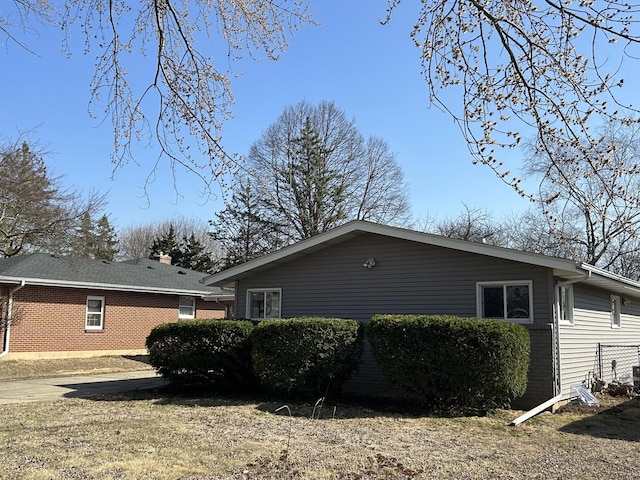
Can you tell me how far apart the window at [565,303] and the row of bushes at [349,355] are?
1629 millimetres

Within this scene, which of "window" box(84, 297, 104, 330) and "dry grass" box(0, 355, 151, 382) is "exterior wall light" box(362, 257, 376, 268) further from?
"window" box(84, 297, 104, 330)

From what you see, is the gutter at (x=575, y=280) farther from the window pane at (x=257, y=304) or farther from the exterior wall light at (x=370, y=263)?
the window pane at (x=257, y=304)

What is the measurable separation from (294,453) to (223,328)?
17.6ft

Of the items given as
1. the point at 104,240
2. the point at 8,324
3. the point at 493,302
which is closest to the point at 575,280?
the point at 493,302

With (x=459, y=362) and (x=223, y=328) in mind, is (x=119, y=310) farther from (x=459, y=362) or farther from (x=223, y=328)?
(x=459, y=362)

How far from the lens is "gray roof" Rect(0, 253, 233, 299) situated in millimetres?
18192

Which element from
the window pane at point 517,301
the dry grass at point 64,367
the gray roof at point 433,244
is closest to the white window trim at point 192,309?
the dry grass at point 64,367

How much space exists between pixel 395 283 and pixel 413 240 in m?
1.07

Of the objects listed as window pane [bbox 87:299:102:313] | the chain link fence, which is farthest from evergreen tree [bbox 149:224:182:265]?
the chain link fence

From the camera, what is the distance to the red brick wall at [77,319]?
18.0 m

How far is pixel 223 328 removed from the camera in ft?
37.9

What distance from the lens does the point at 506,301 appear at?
11.1 metres

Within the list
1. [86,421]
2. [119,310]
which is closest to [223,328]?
[86,421]

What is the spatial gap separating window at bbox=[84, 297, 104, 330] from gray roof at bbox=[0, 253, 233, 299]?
0.75 m
